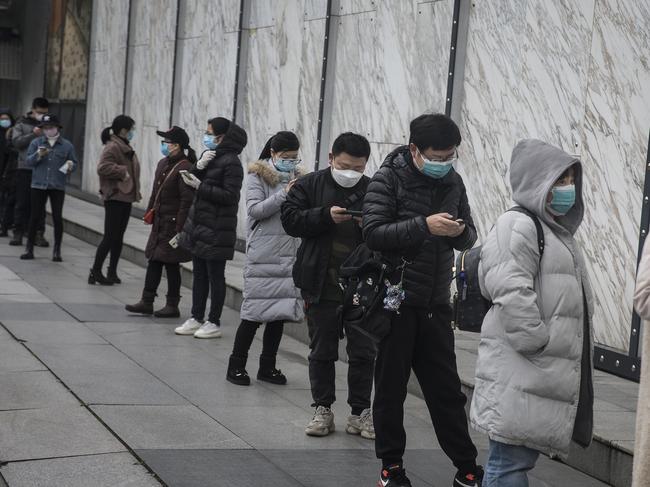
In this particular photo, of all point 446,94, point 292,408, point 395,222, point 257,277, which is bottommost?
point 292,408

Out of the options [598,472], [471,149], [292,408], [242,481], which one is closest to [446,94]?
[471,149]

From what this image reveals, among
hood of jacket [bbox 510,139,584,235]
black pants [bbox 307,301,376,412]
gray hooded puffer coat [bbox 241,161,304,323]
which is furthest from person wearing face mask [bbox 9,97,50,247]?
hood of jacket [bbox 510,139,584,235]

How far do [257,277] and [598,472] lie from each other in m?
2.66

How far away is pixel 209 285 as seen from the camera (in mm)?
10289

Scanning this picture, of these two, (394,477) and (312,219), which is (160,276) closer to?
(312,219)

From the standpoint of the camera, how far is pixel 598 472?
20.7 ft

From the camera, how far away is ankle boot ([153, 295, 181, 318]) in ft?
35.7

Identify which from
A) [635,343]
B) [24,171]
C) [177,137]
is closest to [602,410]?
[635,343]

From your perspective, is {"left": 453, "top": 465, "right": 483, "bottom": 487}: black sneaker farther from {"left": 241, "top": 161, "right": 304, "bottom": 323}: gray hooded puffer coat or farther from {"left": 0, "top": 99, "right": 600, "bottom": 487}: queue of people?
{"left": 241, "top": 161, "right": 304, "bottom": 323}: gray hooded puffer coat

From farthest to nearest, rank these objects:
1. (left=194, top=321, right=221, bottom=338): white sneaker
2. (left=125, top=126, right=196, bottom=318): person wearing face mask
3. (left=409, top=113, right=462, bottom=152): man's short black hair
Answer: (left=125, top=126, right=196, bottom=318): person wearing face mask
(left=194, top=321, right=221, bottom=338): white sneaker
(left=409, top=113, right=462, bottom=152): man's short black hair

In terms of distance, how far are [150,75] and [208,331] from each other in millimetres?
11680

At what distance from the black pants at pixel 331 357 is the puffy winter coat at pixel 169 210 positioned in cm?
372

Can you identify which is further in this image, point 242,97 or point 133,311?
point 242,97

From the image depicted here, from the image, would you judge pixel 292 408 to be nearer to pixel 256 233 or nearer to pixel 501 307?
pixel 256 233
